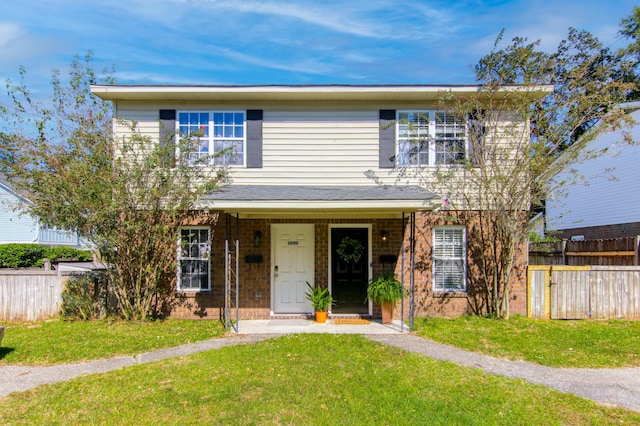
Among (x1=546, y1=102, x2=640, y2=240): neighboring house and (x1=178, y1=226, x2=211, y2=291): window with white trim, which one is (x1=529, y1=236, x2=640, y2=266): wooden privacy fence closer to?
(x1=546, y1=102, x2=640, y2=240): neighboring house

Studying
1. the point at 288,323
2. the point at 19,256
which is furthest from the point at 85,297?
the point at 19,256

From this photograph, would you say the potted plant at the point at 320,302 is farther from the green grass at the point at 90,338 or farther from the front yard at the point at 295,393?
the green grass at the point at 90,338

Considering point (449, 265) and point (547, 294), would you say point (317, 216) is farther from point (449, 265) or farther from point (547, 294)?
point (547, 294)

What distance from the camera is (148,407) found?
4.61 m

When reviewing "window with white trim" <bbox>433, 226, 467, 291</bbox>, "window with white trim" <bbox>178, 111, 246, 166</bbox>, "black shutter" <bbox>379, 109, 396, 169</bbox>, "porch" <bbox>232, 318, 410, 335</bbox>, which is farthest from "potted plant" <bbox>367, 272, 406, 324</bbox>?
"window with white trim" <bbox>178, 111, 246, 166</bbox>

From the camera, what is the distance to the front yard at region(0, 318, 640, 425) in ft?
14.4

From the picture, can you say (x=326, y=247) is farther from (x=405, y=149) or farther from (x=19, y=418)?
(x=19, y=418)

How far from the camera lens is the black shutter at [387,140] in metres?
9.42

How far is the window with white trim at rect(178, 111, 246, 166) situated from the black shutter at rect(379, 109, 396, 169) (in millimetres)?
3172

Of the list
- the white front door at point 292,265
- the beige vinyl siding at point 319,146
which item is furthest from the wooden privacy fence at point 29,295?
the beige vinyl siding at point 319,146

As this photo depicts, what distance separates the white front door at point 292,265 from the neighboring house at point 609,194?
319 inches

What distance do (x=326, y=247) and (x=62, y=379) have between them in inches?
217

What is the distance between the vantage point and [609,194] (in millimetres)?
15750

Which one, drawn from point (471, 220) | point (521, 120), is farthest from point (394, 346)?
point (521, 120)
